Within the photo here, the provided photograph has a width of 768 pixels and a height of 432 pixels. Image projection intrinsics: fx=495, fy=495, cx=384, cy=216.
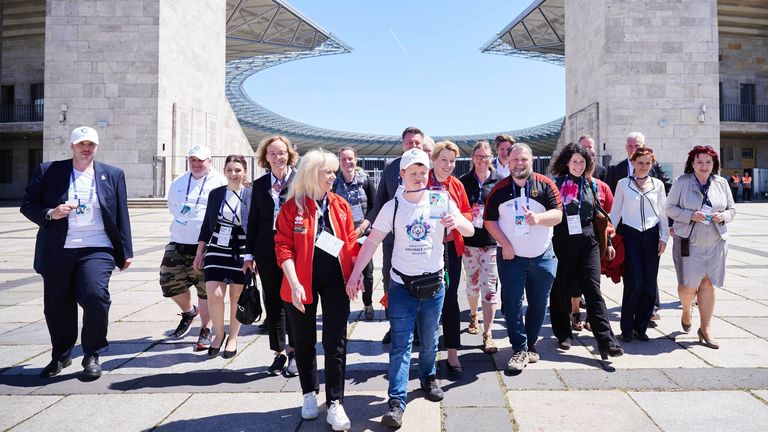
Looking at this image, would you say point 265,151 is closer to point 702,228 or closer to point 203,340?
point 203,340

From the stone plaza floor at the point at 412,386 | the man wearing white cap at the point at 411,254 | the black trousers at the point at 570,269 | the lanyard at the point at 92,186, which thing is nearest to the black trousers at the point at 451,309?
the stone plaza floor at the point at 412,386

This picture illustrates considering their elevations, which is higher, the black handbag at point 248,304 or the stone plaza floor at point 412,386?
the black handbag at point 248,304

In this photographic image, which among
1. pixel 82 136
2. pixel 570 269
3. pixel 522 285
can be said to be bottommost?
pixel 522 285

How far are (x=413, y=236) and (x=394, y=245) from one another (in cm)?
17

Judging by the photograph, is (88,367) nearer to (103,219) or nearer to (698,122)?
(103,219)

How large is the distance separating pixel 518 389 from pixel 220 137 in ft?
86.9

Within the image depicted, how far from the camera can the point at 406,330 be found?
3.23 m

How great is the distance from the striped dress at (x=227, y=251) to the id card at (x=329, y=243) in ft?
5.43

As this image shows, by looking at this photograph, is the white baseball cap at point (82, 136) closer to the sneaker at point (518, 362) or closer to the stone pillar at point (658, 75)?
the sneaker at point (518, 362)

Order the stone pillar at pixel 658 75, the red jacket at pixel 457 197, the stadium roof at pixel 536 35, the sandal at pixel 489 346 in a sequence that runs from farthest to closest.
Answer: the stadium roof at pixel 536 35 < the stone pillar at pixel 658 75 < the sandal at pixel 489 346 < the red jacket at pixel 457 197

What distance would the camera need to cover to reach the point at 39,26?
2934 centimetres

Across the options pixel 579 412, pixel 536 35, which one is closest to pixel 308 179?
pixel 579 412

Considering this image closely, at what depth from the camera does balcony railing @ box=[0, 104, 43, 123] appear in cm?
2953

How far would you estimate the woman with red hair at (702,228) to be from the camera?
461cm
